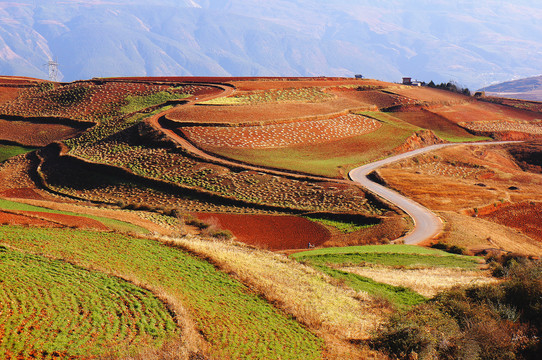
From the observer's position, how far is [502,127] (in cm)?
8319

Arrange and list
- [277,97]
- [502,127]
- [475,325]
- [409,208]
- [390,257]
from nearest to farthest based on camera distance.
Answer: [475,325] → [390,257] → [409,208] → [277,97] → [502,127]

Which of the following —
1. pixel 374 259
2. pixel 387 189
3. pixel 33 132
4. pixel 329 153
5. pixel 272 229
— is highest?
pixel 33 132

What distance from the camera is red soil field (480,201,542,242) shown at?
135ft

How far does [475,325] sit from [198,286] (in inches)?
389

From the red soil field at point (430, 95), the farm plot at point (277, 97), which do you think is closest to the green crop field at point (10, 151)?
the farm plot at point (277, 97)

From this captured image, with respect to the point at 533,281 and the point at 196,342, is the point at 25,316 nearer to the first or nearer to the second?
the point at 196,342

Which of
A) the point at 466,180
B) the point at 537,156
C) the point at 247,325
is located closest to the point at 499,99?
the point at 537,156

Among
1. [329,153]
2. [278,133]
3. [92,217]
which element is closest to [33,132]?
[278,133]

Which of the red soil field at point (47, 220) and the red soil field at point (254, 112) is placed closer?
the red soil field at point (47, 220)

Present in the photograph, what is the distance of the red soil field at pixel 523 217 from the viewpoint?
4125 cm

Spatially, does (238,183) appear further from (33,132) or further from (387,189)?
(33,132)

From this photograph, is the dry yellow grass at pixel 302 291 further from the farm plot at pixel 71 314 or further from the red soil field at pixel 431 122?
the red soil field at pixel 431 122

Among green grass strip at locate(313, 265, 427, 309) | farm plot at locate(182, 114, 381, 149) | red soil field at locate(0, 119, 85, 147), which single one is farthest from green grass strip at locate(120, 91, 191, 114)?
green grass strip at locate(313, 265, 427, 309)

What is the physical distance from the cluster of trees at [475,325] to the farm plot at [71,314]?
23.8ft
